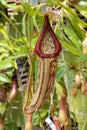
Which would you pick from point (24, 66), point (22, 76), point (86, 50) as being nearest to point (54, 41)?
point (86, 50)

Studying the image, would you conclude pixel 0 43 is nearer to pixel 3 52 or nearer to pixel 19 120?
pixel 3 52

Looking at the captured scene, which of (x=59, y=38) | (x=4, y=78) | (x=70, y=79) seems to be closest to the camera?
(x=59, y=38)

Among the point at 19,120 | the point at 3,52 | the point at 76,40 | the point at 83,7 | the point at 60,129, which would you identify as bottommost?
the point at 19,120

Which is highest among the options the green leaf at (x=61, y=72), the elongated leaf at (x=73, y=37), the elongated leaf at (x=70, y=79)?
the elongated leaf at (x=73, y=37)

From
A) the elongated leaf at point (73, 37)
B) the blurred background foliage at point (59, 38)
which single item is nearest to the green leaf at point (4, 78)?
the blurred background foliage at point (59, 38)

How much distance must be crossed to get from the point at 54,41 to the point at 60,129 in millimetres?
430

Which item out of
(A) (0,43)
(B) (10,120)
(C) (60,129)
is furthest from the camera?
(B) (10,120)

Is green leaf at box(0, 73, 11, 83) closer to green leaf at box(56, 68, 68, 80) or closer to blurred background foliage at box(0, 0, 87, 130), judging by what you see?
blurred background foliage at box(0, 0, 87, 130)

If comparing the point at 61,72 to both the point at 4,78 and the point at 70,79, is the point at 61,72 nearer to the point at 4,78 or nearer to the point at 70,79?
the point at 70,79

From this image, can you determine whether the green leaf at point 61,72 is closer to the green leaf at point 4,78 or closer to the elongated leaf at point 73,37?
the elongated leaf at point 73,37

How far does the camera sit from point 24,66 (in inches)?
60.9

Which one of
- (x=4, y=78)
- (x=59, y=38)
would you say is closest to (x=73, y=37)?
(x=59, y=38)

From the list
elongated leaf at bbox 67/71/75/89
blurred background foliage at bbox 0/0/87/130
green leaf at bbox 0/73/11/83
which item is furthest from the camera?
green leaf at bbox 0/73/11/83

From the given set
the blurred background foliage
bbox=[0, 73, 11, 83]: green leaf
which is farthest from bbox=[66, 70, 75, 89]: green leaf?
bbox=[0, 73, 11, 83]: green leaf
